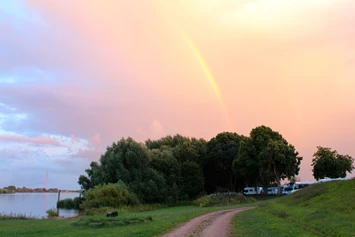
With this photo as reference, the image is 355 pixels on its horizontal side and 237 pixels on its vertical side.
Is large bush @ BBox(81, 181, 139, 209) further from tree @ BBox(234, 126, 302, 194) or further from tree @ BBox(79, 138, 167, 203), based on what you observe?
tree @ BBox(234, 126, 302, 194)

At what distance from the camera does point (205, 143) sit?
286ft

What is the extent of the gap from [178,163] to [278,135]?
22082 mm

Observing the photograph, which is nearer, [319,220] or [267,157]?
[319,220]

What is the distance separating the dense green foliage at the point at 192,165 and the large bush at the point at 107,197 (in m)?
5.53

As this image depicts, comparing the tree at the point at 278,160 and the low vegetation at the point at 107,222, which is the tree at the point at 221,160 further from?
the low vegetation at the point at 107,222

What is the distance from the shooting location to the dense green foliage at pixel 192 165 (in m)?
59.2

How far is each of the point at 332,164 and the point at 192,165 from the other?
32.8 m

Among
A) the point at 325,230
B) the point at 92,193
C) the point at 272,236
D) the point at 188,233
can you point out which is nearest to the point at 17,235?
the point at 188,233

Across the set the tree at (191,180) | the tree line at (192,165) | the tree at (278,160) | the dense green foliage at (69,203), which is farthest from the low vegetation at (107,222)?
the dense green foliage at (69,203)

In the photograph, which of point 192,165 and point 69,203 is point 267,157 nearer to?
point 192,165

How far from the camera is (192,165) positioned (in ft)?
243

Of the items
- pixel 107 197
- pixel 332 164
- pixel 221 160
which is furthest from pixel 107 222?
pixel 332 164

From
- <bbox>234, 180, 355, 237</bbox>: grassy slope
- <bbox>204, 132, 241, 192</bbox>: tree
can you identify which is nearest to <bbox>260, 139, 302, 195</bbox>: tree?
<bbox>204, 132, 241, 192</bbox>: tree

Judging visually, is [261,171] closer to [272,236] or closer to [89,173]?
[89,173]
